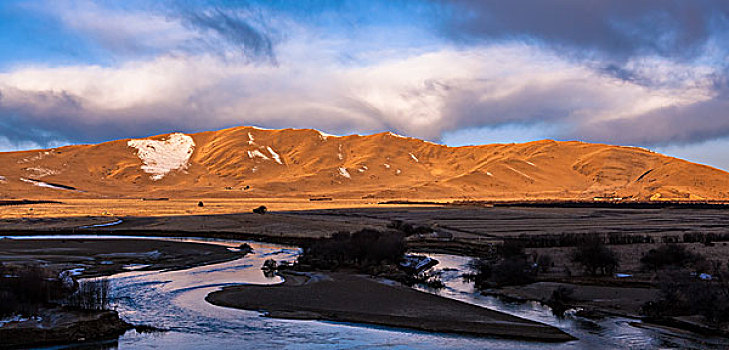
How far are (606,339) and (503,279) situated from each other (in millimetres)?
13231

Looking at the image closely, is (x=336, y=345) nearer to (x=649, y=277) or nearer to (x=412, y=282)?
(x=412, y=282)

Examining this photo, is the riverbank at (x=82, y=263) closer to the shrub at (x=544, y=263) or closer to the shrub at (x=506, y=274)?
the shrub at (x=506, y=274)

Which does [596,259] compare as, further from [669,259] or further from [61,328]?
[61,328]

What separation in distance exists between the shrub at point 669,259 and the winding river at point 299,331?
1209 centimetres

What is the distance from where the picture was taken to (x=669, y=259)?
38000mm

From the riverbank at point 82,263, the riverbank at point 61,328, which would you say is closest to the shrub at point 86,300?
the riverbank at point 82,263

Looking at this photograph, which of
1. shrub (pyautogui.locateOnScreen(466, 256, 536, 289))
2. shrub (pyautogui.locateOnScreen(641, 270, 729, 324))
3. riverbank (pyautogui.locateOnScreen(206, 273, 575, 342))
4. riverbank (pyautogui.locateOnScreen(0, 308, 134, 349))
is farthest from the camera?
shrub (pyautogui.locateOnScreen(466, 256, 536, 289))

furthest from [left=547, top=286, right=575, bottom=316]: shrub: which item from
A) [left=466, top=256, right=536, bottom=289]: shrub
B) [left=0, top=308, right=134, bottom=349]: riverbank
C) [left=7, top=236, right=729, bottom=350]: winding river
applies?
[left=0, top=308, right=134, bottom=349]: riverbank

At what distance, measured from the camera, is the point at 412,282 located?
36656 mm

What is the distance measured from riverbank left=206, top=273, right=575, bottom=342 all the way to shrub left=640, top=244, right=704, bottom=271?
15295mm

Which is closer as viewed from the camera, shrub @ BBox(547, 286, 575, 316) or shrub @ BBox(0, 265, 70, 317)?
shrub @ BBox(0, 265, 70, 317)

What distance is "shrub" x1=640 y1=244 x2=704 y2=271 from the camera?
37938mm

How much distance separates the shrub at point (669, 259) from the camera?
3794 cm

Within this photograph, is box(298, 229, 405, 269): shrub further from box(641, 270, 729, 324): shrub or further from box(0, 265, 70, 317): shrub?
box(641, 270, 729, 324): shrub
